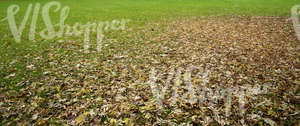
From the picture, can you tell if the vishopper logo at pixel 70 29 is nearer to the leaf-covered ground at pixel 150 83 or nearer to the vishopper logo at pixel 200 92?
the leaf-covered ground at pixel 150 83

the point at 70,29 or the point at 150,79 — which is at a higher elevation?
the point at 70,29

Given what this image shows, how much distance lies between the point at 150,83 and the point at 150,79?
249mm

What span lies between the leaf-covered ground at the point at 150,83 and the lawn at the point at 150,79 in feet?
0.09

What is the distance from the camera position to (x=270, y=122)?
392 centimetres

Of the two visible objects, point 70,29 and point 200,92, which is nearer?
point 200,92

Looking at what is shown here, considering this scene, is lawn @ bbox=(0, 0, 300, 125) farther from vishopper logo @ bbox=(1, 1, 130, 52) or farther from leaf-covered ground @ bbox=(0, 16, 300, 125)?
vishopper logo @ bbox=(1, 1, 130, 52)

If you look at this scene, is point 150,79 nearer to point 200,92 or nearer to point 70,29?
point 200,92

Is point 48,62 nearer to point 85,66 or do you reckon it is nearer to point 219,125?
point 85,66

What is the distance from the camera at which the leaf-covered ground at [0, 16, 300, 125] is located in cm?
422

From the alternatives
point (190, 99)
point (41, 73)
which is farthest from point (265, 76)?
point (41, 73)

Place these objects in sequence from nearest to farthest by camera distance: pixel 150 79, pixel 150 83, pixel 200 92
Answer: pixel 200 92, pixel 150 83, pixel 150 79

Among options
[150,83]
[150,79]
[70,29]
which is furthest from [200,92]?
[70,29]

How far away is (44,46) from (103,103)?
21.4 ft

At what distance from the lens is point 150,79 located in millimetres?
5750
